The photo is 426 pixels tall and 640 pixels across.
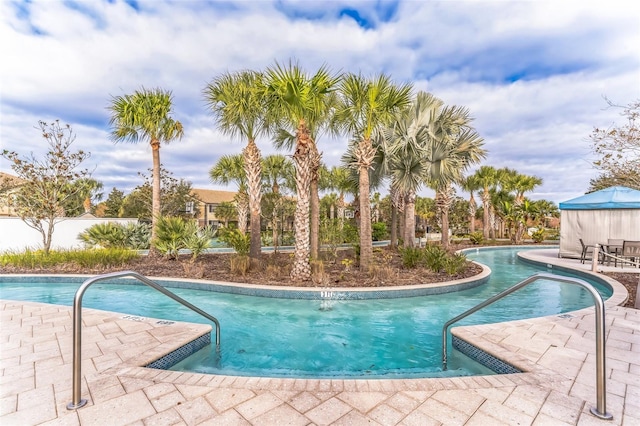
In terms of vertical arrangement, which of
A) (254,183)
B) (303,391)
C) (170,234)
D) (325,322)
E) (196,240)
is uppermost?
(254,183)

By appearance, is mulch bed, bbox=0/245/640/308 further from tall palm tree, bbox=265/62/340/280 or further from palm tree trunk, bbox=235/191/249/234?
palm tree trunk, bbox=235/191/249/234

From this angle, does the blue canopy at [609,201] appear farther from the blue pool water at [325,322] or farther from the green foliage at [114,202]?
the green foliage at [114,202]

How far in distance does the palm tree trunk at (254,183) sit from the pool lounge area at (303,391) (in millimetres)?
6763

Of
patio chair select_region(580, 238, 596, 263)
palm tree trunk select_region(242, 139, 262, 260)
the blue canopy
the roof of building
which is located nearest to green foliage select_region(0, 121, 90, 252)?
palm tree trunk select_region(242, 139, 262, 260)

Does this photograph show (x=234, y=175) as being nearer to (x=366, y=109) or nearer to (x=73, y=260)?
(x=73, y=260)

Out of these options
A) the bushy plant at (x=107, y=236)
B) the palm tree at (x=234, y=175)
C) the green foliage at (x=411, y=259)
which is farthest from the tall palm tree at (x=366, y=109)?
the bushy plant at (x=107, y=236)

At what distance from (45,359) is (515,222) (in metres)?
25.0

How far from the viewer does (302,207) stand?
26.9 ft

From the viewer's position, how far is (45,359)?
3.42 m

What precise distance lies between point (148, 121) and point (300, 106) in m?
7.46

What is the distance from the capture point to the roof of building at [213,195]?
41062 millimetres

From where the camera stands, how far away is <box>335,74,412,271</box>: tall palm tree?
8094mm

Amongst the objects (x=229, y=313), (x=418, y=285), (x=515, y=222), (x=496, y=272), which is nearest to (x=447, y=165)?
(x=496, y=272)

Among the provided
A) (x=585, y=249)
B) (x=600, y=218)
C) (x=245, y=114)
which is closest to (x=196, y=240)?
(x=245, y=114)
